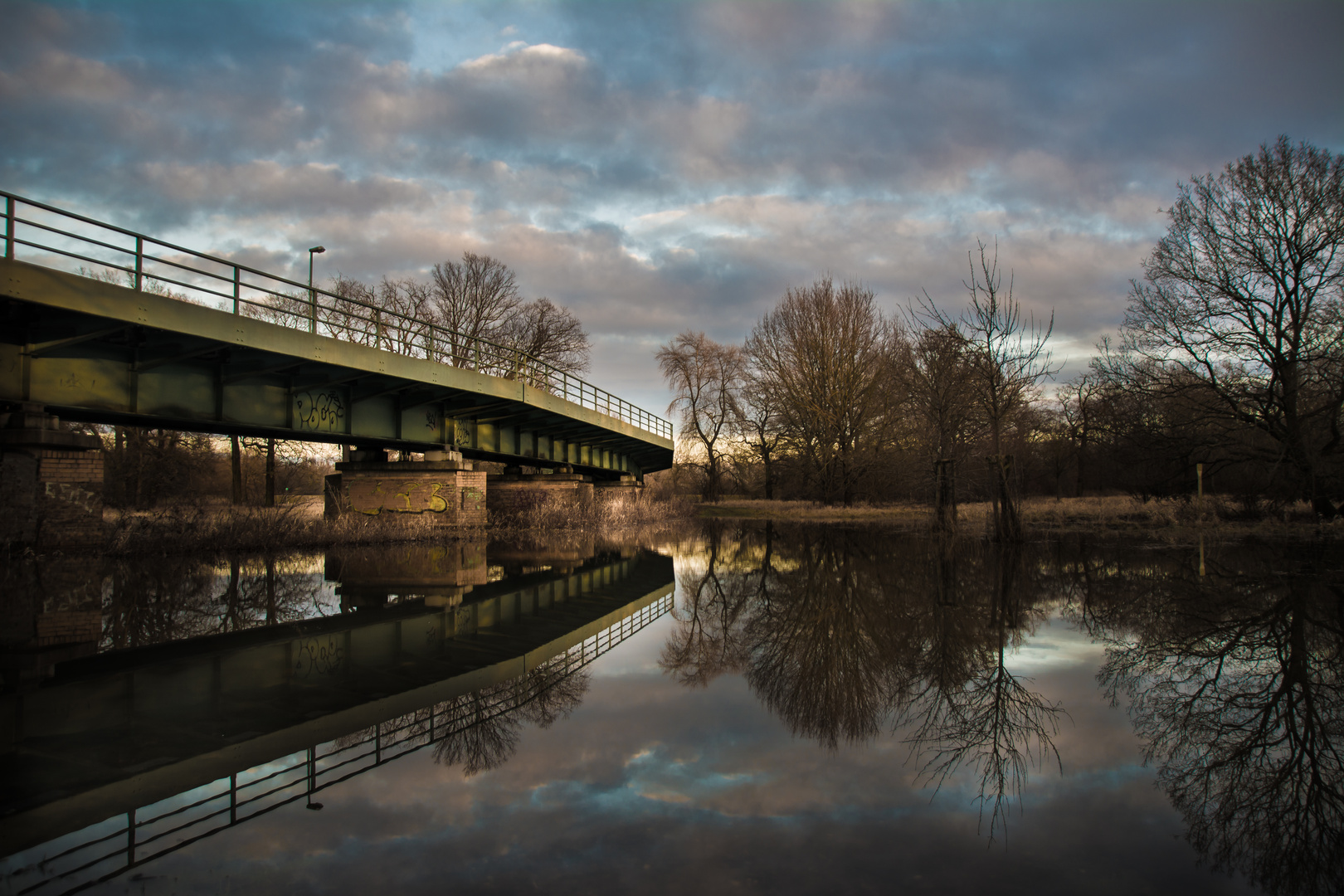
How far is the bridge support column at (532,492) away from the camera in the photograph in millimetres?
25141

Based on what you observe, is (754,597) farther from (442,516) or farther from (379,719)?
(442,516)

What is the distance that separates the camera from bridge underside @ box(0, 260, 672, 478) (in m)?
11.2

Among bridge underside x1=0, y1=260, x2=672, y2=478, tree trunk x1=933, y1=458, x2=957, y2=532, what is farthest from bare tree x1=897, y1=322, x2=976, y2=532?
bridge underside x1=0, y1=260, x2=672, y2=478

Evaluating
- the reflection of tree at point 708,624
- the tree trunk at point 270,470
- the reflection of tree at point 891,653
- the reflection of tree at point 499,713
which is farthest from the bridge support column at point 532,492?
the reflection of tree at point 499,713

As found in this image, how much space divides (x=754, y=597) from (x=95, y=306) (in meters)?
10.8

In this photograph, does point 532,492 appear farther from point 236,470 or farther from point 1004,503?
point 1004,503

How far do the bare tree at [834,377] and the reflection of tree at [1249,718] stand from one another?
943 inches

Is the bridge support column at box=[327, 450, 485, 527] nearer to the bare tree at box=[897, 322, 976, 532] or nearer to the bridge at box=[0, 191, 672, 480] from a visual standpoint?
the bridge at box=[0, 191, 672, 480]

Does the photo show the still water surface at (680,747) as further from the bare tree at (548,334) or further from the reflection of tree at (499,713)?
the bare tree at (548,334)

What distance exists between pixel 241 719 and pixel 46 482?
37.2ft

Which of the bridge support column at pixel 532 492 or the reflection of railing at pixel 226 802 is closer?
the reflection of railing at pixel 226 802

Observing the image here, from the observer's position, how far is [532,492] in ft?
85.7

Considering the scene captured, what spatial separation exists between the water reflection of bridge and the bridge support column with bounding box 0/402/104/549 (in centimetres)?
766

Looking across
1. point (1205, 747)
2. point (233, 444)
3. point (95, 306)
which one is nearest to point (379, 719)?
point (1205, 747)
